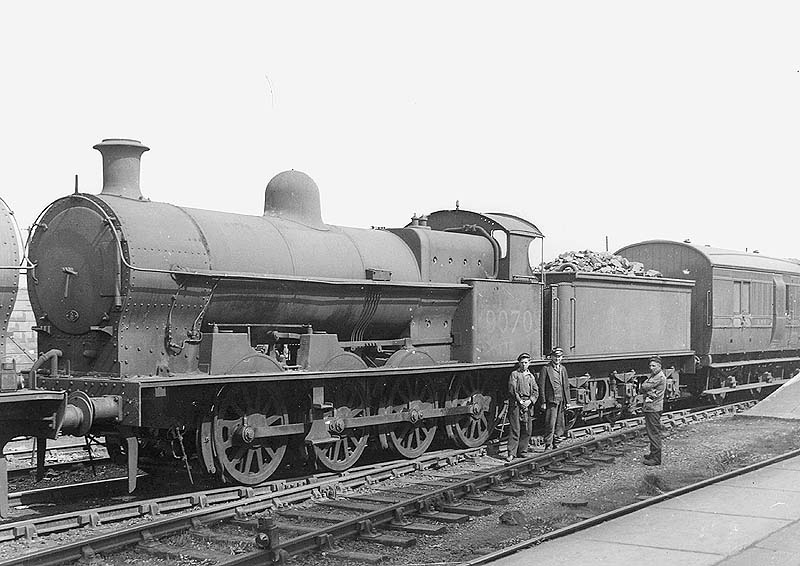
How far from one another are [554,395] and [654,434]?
1.69m

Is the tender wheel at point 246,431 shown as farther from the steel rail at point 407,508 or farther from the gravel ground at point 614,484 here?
the gravel ground at point 614,484

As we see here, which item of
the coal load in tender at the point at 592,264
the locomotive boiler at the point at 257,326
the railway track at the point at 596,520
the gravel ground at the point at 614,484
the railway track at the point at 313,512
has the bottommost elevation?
the gravel ground at the point at 614,484

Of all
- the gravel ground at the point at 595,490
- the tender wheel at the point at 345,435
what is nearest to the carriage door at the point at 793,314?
the gravel ground at the point at 595,490

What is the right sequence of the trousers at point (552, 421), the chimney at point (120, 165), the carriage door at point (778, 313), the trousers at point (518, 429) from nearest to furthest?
the chimney at point (120, 165), the trousers at point (518, 429), the trousers at point (552, 421), the carriage door at point (778, 313)

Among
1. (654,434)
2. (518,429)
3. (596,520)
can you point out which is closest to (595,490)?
(654,434)

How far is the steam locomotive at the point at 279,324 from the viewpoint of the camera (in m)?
9.07

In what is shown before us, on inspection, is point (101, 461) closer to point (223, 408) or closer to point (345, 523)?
point (223, 408)

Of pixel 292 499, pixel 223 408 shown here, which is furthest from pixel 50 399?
pixel 292 499

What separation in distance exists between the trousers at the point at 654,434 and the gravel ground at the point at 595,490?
0.17 meters

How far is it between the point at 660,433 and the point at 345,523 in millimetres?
5653

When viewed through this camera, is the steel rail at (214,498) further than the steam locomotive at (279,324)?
No

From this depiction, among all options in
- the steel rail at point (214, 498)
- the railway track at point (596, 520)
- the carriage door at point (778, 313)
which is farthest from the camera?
the carriage door at point (778, 313)

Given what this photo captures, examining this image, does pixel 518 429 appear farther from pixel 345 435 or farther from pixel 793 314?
pixel 793 314

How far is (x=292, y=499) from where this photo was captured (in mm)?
9367
